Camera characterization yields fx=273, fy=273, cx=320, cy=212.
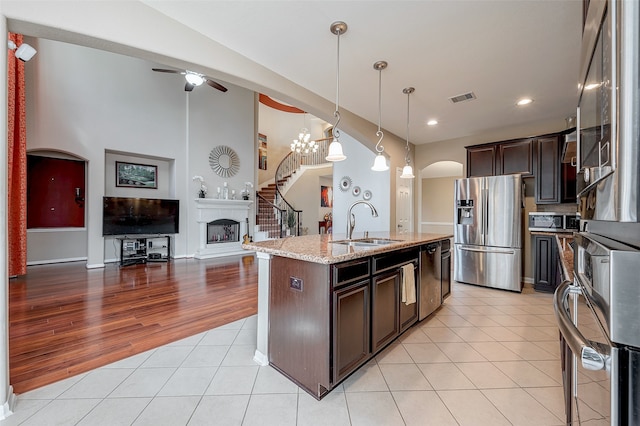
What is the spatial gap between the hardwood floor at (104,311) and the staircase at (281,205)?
312 cm

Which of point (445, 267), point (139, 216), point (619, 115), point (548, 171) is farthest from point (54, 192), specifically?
point (548, 171)

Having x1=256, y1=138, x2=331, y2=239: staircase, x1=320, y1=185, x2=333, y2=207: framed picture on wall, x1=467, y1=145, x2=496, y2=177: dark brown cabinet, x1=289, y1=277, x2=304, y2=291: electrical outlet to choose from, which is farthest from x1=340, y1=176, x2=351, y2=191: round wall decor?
x1=289, y1=277, x2=304, y2=291: electrical outlet

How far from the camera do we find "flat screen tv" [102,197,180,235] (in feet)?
18.7

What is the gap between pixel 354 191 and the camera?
252 inches

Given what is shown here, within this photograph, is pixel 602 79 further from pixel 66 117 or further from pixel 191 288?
pixel 66 117

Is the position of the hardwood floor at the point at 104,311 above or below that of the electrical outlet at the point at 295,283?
below

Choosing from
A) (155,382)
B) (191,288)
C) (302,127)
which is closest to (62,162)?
(191,288)

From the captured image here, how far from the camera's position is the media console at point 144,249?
6.02 metres

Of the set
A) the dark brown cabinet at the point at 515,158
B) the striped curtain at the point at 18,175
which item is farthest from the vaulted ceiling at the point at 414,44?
the striped curtain at the point at 18,175

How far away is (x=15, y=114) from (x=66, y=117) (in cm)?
113

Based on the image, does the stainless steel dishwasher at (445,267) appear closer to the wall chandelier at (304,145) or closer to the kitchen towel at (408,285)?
the kitchen towel at (408,285)

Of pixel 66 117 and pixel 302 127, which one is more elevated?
pixel 302 127

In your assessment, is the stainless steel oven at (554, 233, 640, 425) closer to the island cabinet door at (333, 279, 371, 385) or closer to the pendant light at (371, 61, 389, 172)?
the island cabinet door at (333, 279, 371, 385)

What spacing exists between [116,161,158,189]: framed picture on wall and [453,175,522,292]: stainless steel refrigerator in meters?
6.80
